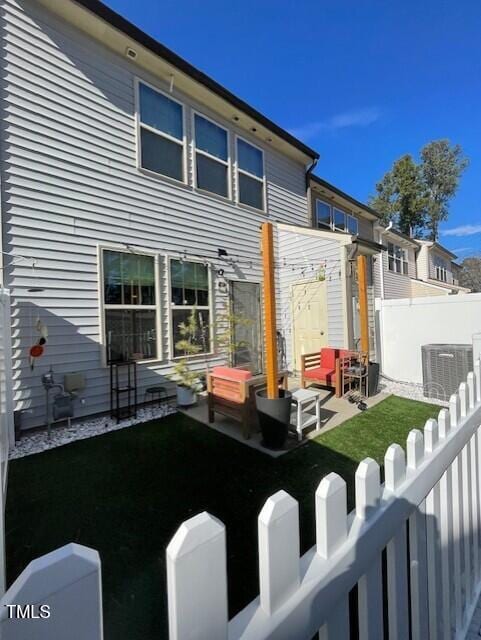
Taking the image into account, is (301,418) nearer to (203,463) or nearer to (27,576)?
(203,463)

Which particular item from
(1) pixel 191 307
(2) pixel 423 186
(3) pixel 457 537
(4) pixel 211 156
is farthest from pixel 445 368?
(2) pixel 423 186

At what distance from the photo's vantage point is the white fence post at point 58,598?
0.40 meters

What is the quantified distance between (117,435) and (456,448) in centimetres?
406

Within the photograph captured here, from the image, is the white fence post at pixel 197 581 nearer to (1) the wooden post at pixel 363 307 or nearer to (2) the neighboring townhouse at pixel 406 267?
(1) the wooden post at pixel 363 307

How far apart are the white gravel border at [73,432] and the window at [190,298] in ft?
4.16

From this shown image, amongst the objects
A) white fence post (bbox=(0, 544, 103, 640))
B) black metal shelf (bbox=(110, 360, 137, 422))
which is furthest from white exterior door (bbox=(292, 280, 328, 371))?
white fence post (bbox=(0, 544, 103, 640))

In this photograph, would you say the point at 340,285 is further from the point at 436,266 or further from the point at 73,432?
the point at 436,266

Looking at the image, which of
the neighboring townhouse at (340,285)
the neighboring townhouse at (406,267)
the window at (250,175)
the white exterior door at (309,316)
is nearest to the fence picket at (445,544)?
the neighboring townhouse at (340,285)

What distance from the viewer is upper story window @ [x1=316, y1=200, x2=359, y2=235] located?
1026cm

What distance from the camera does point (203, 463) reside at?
11.5ft

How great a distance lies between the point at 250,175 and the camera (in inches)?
300

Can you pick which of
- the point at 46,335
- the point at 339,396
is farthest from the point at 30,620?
the point at 339,396

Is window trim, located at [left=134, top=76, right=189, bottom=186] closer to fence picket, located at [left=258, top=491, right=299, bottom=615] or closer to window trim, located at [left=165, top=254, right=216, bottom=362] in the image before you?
window trim, located at [left=165, top=254, right=216, bottom=362]

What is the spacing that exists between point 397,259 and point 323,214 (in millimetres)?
5830
